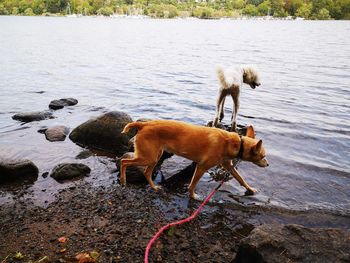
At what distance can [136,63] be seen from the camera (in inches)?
1111

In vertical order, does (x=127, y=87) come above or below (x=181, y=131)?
below

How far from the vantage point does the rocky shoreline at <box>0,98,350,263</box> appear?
4.02 m

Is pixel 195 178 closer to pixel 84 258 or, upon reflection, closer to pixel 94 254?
pixel 94 254

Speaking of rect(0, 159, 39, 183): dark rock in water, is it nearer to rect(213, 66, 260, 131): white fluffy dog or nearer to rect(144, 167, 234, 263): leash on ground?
rect(144, 167, 234, 263): leash on ground

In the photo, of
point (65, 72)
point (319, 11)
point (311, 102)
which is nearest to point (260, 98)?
point (311, 102)

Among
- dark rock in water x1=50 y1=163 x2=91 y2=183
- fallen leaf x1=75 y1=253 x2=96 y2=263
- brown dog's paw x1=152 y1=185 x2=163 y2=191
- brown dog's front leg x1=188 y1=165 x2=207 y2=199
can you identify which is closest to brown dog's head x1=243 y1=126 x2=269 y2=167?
brown dog's front leg x1=188 y1=165 x2=207 y2=199

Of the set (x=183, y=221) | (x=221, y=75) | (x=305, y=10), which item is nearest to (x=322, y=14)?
(x=305, y=10)

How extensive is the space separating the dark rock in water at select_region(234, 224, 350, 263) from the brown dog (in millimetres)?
1851

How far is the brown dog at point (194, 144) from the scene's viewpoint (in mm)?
5793

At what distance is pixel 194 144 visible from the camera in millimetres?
5922

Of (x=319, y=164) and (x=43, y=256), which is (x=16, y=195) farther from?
(x=319, y=164)

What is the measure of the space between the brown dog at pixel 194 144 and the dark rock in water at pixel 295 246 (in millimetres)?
1851

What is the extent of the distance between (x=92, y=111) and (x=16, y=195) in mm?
7184

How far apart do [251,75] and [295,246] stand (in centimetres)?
794
